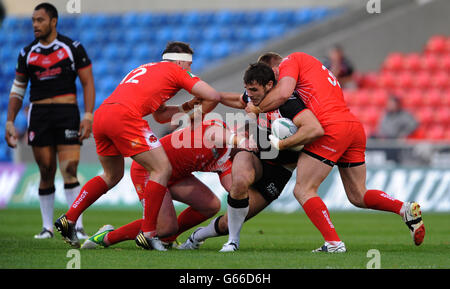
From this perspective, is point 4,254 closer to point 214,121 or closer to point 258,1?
point 214,121

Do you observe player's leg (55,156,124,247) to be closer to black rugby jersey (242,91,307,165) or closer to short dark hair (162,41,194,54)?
short dark hair (162,41,194,54)

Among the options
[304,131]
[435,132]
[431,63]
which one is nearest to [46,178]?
[304,131]

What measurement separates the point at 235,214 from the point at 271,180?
545 millimetres

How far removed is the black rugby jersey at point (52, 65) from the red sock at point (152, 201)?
246 cm

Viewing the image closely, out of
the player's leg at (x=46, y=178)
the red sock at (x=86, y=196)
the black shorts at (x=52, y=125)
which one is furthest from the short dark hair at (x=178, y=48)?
the player's leg at (x=46, y=178)

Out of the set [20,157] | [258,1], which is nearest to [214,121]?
[20,157]

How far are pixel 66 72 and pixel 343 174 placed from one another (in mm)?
3435

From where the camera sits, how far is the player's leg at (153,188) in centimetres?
685

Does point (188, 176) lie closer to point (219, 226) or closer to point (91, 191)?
point (219, 226)

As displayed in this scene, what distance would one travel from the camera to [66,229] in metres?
7.12

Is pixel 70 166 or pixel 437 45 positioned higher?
pixel 70 166

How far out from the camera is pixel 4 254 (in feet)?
21.5

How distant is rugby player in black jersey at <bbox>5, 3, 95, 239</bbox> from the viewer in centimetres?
870

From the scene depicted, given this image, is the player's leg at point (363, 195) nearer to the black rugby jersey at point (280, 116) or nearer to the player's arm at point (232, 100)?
the black rugby jersey at point (280, 116)
